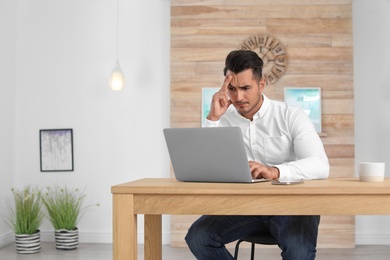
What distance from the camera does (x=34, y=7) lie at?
5199mm

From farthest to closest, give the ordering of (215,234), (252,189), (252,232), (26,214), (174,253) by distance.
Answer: (26,214) → (174,253) → (252,232) → (215,234) → (252,189)

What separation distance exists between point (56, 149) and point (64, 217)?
0.74 metres

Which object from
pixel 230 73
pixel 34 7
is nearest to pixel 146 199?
pixel 230 73

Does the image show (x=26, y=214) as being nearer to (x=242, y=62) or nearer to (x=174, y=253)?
(x=174, y=253)

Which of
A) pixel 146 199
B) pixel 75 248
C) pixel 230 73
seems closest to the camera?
pixel 146 199

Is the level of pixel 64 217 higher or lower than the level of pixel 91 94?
lower

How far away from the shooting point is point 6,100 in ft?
16.3

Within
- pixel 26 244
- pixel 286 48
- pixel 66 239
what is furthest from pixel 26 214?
pixel 286 48

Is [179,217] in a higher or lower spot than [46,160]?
lower

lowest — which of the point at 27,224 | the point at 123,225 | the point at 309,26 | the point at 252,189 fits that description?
the point at 27,224

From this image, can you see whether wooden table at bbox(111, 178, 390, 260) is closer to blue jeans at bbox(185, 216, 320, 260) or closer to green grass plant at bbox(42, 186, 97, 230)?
blue jeans at bbox(185, 216, 320, 260)

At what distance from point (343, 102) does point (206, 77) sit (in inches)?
51.1

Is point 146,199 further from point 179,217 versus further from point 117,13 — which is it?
point 117,13

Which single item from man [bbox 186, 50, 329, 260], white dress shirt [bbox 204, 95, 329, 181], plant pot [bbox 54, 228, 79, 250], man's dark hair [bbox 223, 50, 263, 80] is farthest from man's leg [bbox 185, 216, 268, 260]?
plant pot [bbox 54, 228, 79, 250]
